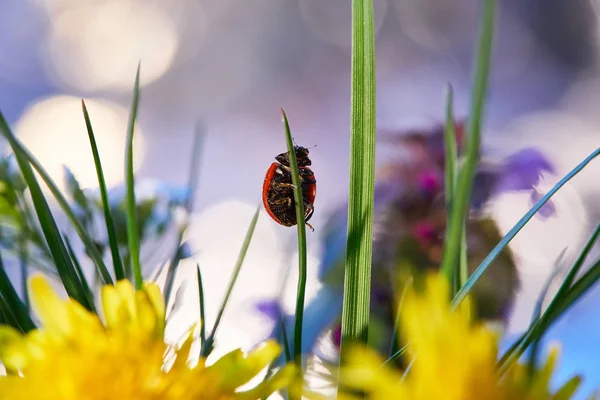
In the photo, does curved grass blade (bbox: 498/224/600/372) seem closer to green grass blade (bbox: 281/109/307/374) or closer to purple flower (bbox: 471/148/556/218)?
green grass blade (bbox: 281/109/307/374)

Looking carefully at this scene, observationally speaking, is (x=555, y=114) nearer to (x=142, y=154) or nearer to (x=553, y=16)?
(x=553, y=16)

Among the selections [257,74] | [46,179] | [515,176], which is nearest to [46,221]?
[46,179]

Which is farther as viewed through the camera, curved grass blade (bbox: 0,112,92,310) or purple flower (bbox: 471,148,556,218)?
purple flower (bbox: 471,148,556,218)

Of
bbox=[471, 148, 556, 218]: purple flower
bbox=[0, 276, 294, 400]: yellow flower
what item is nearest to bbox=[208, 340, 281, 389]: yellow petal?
bbox=[0, 276, 294, 400]: yellow flower

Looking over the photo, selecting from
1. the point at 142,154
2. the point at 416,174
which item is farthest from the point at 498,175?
the point at 142,154

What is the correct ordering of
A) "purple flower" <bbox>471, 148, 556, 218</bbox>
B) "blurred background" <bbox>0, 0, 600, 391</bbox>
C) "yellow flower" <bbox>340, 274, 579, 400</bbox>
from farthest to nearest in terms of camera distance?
"blurred background" <bbox>0, 0, 600, 391</bbox>
"purple flower" <bbox>471, 148, 556, 218</bbox>
"yellow flower" <bbox>340, 274, 579, 400</bbox>
